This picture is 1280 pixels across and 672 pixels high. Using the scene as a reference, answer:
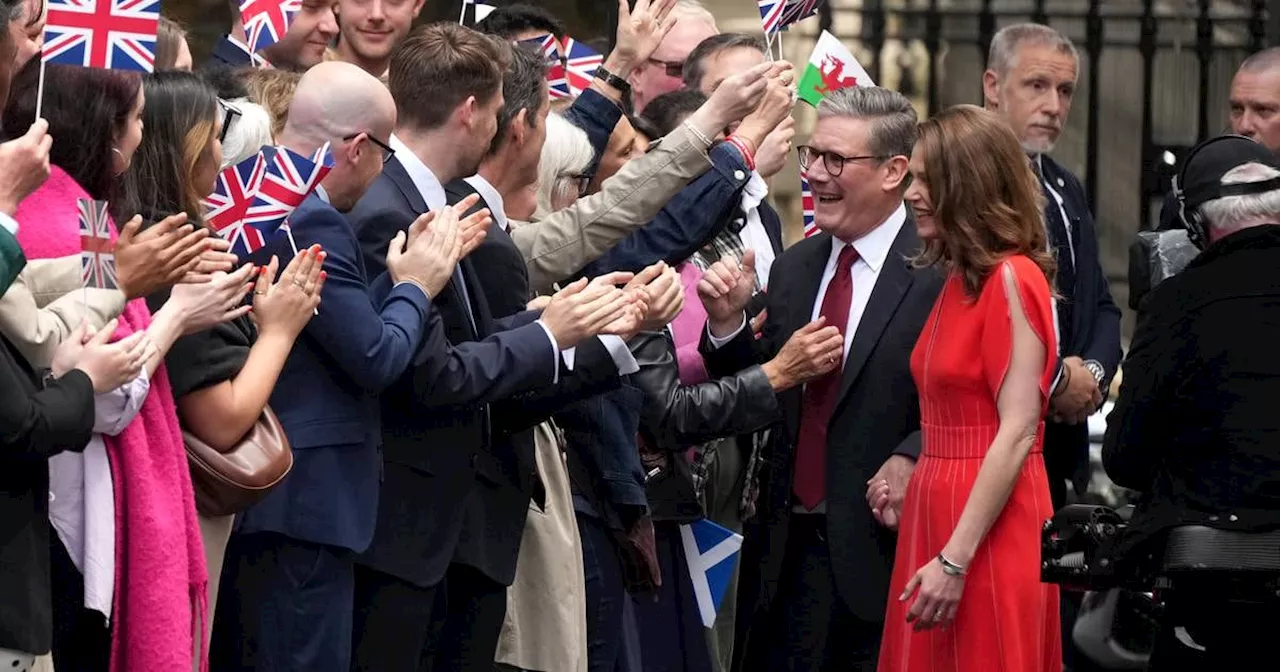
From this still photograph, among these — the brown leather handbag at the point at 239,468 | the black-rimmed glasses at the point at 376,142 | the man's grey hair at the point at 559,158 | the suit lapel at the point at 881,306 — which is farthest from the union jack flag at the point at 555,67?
the brown leather handbag at the point at 239,468

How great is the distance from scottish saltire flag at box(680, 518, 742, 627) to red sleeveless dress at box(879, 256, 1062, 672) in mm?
956

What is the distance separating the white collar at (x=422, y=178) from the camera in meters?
5.88

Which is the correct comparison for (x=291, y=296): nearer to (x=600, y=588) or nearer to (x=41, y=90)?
(x=41, y=90)

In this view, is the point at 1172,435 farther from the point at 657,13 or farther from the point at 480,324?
the point at 657,13

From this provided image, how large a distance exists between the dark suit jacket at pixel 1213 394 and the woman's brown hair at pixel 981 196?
0.59m

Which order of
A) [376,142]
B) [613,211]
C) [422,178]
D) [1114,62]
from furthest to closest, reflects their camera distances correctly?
[1114,62] < [613,211] < [422,178] < [376,142]

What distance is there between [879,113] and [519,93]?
4.43 feet

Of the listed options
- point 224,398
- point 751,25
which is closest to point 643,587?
Result: point 224,398

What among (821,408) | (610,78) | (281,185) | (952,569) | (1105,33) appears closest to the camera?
(281,185)

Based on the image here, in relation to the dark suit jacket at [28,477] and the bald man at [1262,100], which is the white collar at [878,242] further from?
the dark suit jacket at [28,477]

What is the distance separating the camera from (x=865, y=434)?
6.78m

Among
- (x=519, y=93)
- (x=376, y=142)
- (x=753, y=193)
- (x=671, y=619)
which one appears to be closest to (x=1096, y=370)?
(x=753, y=193)

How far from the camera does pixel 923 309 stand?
6859 mm

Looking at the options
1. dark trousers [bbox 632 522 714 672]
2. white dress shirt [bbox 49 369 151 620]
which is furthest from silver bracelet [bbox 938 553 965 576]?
white dress shirt [bbox 49 369 151 620]
